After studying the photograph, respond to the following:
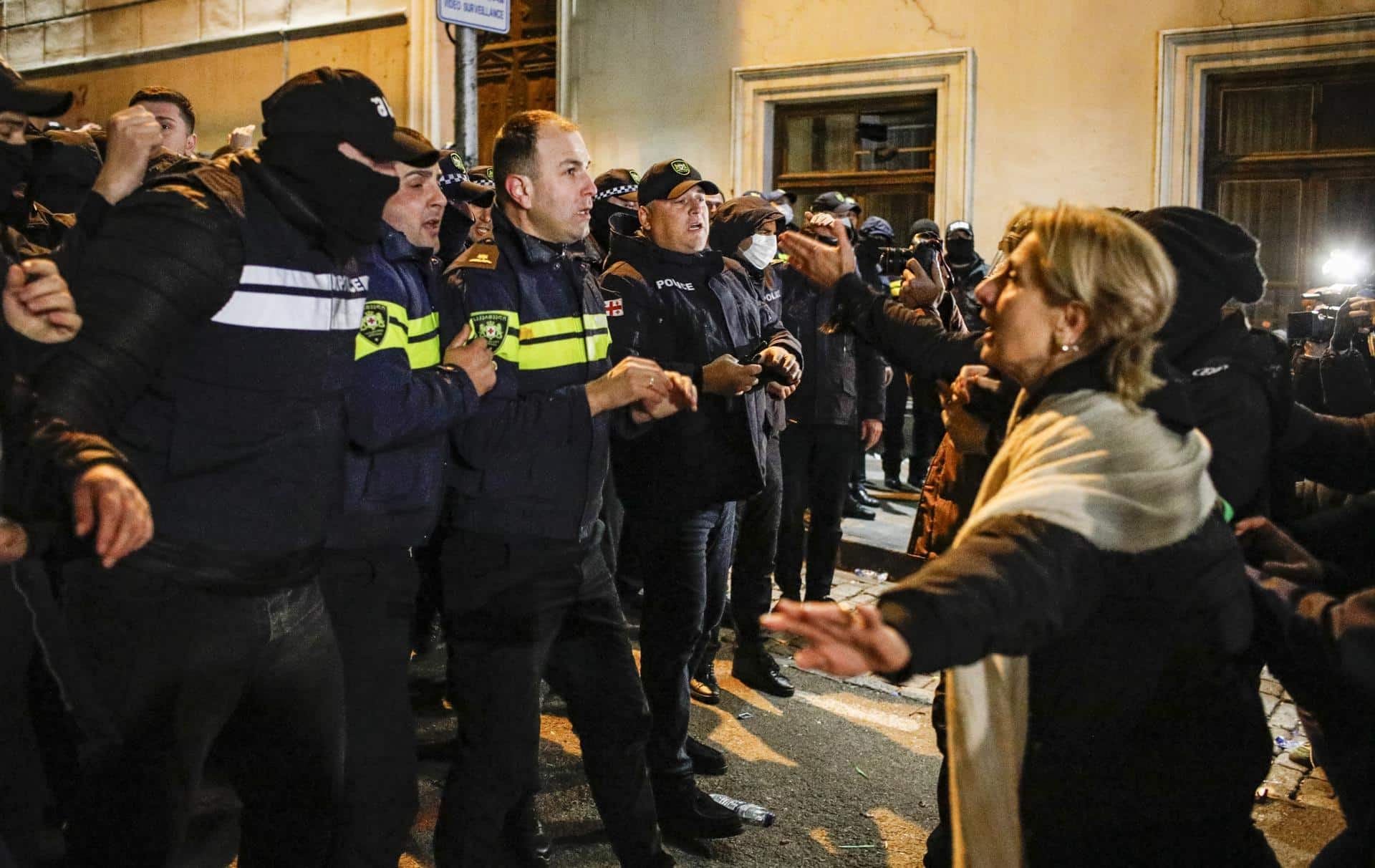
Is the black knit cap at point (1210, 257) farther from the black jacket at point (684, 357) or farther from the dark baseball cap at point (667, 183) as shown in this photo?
the dark baseball cap at point (667, 183)

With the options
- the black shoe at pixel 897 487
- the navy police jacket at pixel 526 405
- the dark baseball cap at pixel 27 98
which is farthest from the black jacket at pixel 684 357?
the black shoe at pixel 897 487

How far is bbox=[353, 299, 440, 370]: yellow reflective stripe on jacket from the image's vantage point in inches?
122

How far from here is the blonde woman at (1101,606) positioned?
223cm

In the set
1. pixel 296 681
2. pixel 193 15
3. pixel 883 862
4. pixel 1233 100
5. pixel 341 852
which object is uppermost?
pixel 193 15

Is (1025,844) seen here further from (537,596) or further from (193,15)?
(193,15)

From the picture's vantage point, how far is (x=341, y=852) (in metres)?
3.12

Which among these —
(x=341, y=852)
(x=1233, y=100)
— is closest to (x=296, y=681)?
(x=341, y=852)

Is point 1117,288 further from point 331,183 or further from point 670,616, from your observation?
point 670,616

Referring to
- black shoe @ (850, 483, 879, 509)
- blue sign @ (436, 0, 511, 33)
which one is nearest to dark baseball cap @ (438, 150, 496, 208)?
blue sign @ (436, 0, 511, 33)

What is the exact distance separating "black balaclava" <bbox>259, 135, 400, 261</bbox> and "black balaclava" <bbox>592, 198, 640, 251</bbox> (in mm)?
3320

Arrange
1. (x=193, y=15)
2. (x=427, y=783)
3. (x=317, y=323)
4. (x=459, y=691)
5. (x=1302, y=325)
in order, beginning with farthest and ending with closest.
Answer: (x=193, y=15) < (x=1302, y=325) < (x=427, y=783) < (x=459, y=691) < (x=317, y=323)

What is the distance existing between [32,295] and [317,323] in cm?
57

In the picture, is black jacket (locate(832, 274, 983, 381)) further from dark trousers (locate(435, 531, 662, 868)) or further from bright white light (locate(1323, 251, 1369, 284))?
bright white light (locate(1323, 251, 1369, 284))

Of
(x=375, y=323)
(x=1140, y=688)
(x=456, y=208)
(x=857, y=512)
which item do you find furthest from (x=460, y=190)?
(x=857, y=512)
